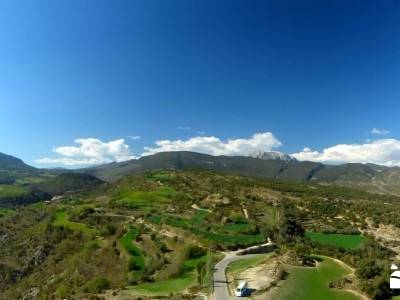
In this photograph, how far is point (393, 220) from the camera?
73250 millimetres

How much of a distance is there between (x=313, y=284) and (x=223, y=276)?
8.80 m

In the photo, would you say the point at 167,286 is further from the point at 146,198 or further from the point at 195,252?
the point at 146,198

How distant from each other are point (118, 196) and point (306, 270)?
8126 centimetres

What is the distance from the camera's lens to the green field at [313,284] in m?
31.3

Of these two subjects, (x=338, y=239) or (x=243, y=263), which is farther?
(x=338, y=239)

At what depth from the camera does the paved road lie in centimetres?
3256

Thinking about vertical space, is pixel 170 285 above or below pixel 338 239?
below

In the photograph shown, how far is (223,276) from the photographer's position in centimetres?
3850

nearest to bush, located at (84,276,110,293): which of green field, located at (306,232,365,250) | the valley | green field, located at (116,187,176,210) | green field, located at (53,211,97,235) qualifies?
the valley

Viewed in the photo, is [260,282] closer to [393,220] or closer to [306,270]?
[306,270]

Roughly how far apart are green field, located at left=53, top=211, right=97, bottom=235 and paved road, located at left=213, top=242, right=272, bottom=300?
37749 mm

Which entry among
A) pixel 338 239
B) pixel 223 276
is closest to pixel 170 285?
pixel 223 276

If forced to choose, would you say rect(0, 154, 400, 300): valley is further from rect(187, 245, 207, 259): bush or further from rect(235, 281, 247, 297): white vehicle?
rect(235, 281, 247, 297): white vehicle

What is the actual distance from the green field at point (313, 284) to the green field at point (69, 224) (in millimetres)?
50764
